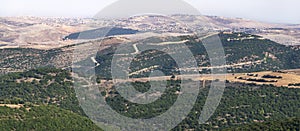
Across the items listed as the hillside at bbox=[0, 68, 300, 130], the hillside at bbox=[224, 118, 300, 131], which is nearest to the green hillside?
the hillside at bbox=[0, 68, 300, 130]

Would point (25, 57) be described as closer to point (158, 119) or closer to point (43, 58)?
point (43, 58)

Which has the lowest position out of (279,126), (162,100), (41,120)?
(162,100)

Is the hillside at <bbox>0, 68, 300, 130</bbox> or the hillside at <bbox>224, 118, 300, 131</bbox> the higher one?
the hillside at <bbox>224, 118, 300, 131</bbox>

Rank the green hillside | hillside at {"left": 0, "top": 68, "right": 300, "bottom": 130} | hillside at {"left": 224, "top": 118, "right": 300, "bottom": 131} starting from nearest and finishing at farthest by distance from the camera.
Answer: hillside at {"left": 224, "top": 118, "right": 300, "bottom": 131} → the green hillside → hillside at {"left": 0, "top": 68, "right": 300, "bottom": 130}

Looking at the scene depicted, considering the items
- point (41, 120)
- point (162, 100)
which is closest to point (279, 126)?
point (41, 120)

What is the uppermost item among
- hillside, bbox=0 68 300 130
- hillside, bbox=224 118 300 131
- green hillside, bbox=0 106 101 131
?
hillside, bbox=224 118 300 131

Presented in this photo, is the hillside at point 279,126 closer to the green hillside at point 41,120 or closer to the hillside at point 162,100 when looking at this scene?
A: the hillside at point 162,100

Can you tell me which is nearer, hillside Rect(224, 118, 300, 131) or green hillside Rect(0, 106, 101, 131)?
hillside Rect(224, 118, 300, 131)

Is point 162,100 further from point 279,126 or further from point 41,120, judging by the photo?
point 279,126

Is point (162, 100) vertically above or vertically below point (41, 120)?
below

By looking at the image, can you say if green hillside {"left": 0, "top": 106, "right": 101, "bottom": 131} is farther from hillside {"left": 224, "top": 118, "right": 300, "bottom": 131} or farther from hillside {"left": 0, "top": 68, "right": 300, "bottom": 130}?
hillside {"left": 224, "top": 118, "right": 300, "bottom": 131}

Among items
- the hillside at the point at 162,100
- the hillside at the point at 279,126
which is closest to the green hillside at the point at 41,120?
the hillside at the point at 162,100
